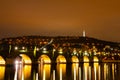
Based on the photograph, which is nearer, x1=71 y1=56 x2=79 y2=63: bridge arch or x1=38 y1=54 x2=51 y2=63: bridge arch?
x1=38 y1=54 x2=51 y2=63: bridge arch

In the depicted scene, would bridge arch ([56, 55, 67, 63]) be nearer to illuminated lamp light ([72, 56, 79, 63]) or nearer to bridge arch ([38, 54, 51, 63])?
bridge arch ([38, 54, 51, 63])

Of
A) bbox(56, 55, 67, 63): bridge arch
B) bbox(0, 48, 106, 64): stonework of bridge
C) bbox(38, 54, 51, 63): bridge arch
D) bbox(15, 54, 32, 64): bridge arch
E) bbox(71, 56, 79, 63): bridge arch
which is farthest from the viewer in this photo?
bbox(71, 56, 79, 63): bridge arch

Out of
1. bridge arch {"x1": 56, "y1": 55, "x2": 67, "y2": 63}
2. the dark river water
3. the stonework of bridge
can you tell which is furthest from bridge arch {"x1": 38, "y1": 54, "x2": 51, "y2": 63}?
bridge arch {"x1": 56, "y1": 55, "x2": 67, "y2": 63}

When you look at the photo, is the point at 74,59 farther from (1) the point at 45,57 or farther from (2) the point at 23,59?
(2) the point at 23,59

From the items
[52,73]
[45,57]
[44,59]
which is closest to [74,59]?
[44,59]

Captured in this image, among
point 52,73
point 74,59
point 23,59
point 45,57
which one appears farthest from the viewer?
point 74,59

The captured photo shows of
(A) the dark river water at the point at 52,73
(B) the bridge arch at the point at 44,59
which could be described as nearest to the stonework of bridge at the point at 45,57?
(B) the bridge arch at the point at 44,59

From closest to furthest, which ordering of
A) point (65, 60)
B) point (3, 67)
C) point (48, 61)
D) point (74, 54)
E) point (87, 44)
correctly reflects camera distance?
point (3, 67), point (48, 61), point (65, 60), point (74, 54), point (87, 44)

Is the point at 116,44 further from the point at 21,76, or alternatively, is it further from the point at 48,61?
the point at 21,76

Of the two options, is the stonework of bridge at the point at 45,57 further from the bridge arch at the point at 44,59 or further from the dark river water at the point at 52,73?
the dark river water at the point at 52,73

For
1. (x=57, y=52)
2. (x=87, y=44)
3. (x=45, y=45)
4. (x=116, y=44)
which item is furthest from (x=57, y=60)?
(x=116, y=44)

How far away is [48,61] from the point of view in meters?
36.2

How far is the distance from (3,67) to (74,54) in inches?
556

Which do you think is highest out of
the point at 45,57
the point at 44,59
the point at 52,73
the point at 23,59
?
the point at 45,57
